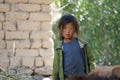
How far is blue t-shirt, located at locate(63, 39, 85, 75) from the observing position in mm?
2814

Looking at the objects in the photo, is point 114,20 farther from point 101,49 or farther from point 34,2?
point 34,2

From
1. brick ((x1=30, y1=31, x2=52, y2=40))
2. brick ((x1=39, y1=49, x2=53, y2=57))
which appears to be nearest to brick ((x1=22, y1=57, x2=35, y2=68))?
brick ((x1=39, y1=49, x2=53, y2=57))

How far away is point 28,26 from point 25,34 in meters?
0.16

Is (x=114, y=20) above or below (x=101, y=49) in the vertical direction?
above

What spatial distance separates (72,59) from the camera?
112 inches

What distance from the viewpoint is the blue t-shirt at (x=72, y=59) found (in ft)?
9.23

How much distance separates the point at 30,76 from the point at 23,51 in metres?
0.47

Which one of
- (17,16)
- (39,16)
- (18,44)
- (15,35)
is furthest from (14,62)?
(39,16)

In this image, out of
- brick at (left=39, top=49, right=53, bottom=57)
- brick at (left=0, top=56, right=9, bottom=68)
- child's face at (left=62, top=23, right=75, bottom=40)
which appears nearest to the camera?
child's face at (left=62, top=23, right=75, bottom=40)

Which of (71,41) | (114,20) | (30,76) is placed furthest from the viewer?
(114,20)

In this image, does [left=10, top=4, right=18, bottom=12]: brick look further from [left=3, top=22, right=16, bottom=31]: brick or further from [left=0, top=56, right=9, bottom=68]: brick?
[left=0, top=56, right=9, bottom=68]: brick

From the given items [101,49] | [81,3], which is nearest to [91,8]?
[81,3]

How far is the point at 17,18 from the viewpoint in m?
6.94

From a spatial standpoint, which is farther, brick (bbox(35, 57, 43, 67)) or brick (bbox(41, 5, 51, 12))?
brick (bbox(41, 5, 51, 12))
